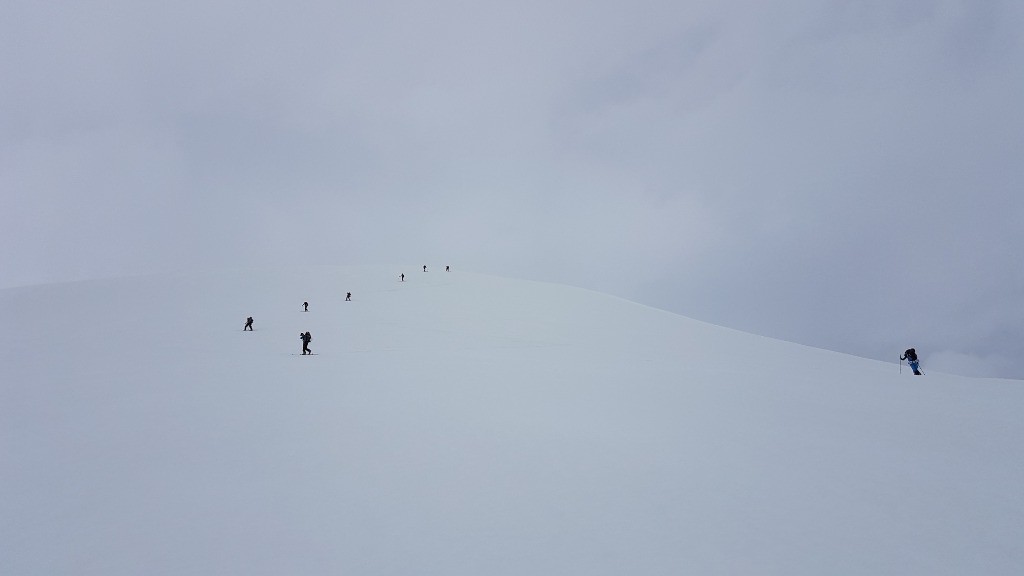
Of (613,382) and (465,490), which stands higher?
(613,382)

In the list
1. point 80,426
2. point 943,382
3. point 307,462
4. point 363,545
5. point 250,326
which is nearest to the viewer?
point 363,545

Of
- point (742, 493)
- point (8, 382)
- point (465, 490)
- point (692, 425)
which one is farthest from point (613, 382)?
point (8, 382)

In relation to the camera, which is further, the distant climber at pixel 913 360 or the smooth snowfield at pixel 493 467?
the distant climber at pixel 913 360

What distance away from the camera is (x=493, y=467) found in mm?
7832

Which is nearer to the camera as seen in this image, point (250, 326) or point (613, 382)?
point (613, 382)

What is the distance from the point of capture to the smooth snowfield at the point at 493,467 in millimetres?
5848

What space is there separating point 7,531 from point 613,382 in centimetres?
1169

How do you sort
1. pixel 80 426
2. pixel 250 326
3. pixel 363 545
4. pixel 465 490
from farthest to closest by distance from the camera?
pixel 250 326 < pixel 80 426 < pixel 465 490 < pixel 363 545

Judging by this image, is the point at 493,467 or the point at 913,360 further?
the point at 913,360

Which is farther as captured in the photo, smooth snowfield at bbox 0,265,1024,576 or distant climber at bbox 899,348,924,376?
distant climber at bbox 899,348,924,376

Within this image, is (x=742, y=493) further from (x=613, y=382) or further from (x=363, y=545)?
(x=613, y=382)

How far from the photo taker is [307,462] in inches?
313

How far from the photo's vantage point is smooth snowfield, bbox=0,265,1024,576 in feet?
19.2

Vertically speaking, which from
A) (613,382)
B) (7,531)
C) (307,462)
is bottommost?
(7,531)
